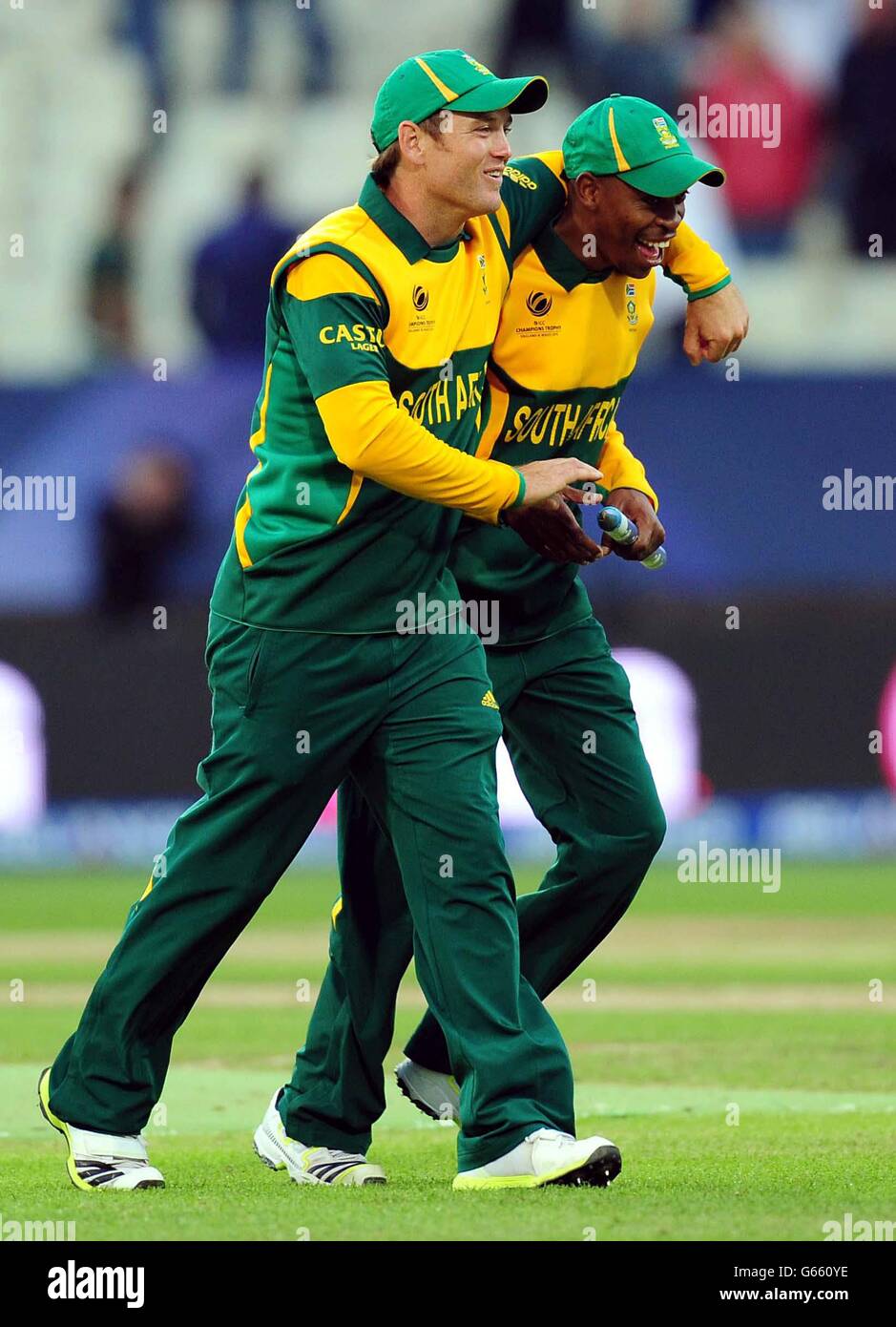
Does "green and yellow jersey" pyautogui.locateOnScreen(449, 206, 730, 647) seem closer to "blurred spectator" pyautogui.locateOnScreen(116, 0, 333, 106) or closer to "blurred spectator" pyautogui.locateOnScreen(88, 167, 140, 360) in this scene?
"blurred spectator" pyautogui.locateOnScreen(88, 167, 140, 360)

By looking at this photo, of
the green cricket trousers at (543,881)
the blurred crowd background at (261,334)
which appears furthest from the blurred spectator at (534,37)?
the green cricket trousers at (543,881)

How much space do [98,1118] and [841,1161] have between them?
5.79ft

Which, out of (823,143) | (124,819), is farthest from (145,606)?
(823,143)

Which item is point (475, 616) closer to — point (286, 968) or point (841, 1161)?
point (841, 1161)

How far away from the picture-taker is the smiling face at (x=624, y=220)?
17.6 ft

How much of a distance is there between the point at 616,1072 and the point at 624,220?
3.23 meters

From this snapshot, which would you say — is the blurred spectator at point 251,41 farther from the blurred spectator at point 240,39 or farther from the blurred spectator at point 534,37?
the blurred spectator at point 534,37

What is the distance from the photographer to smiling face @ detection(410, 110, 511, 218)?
5.02 m

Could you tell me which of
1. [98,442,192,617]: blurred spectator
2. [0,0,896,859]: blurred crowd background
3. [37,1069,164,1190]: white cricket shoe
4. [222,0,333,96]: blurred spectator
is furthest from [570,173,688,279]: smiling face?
[222,0,333,96]: blurred spectator

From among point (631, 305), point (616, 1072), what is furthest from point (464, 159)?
point (616, 1072)

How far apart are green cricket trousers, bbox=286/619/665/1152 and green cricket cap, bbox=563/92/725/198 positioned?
45.5 inches

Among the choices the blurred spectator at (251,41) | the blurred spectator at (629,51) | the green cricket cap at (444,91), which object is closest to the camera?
the green cricket cap at (444,91)

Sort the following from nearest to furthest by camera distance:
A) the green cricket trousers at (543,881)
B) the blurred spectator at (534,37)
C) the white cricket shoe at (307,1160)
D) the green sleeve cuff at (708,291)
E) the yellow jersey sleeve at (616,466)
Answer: the white cricket shoe at (307,1160), the green cricket trousers at (543,881), the green sleeve cuff at (708,291), the yellow jersey sleeve at (616,466), the blurred spectator at (534,37)

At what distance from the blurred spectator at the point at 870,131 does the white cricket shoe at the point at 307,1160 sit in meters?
11.4
